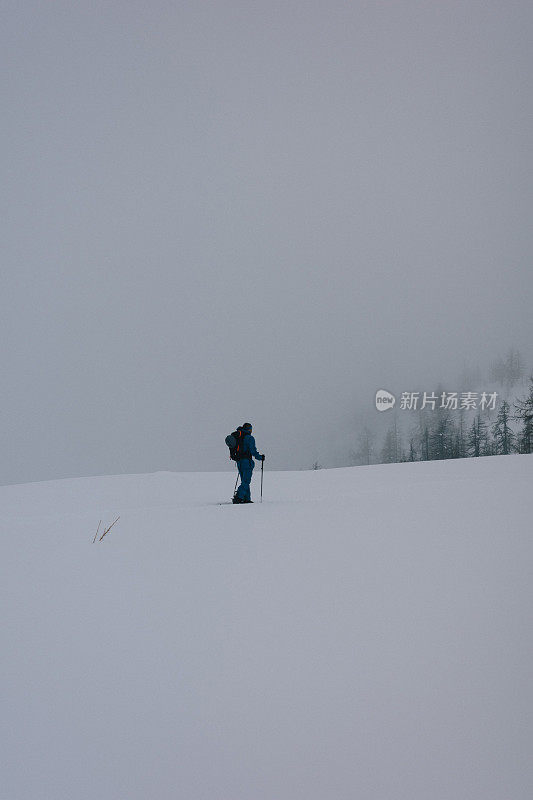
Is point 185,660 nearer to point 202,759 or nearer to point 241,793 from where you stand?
point 202,759

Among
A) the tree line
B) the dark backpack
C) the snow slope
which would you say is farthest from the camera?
the tree line

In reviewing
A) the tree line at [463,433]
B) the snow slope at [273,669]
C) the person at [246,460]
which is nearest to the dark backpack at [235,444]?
the person at [246,460]

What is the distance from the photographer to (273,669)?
177 inches

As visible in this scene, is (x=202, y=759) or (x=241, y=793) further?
(x=202, y=759)

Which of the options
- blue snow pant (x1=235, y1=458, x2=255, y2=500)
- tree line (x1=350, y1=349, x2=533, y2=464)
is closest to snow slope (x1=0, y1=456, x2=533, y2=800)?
blue snow pant (x1=235, y1=458, x2=255, y2=500)

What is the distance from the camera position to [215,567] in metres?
7.67

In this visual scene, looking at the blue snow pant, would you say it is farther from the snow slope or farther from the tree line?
the tree line

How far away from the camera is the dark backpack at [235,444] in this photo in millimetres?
15172

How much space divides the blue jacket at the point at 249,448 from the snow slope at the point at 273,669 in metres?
5.97

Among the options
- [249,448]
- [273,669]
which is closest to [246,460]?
[249,448]

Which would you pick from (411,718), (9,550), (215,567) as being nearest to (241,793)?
(411,718)

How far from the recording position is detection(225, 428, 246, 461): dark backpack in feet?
49.8

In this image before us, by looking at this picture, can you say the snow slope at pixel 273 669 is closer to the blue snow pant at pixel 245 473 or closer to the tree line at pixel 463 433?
the blue snow pant at pixel 245 473

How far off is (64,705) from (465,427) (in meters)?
100
